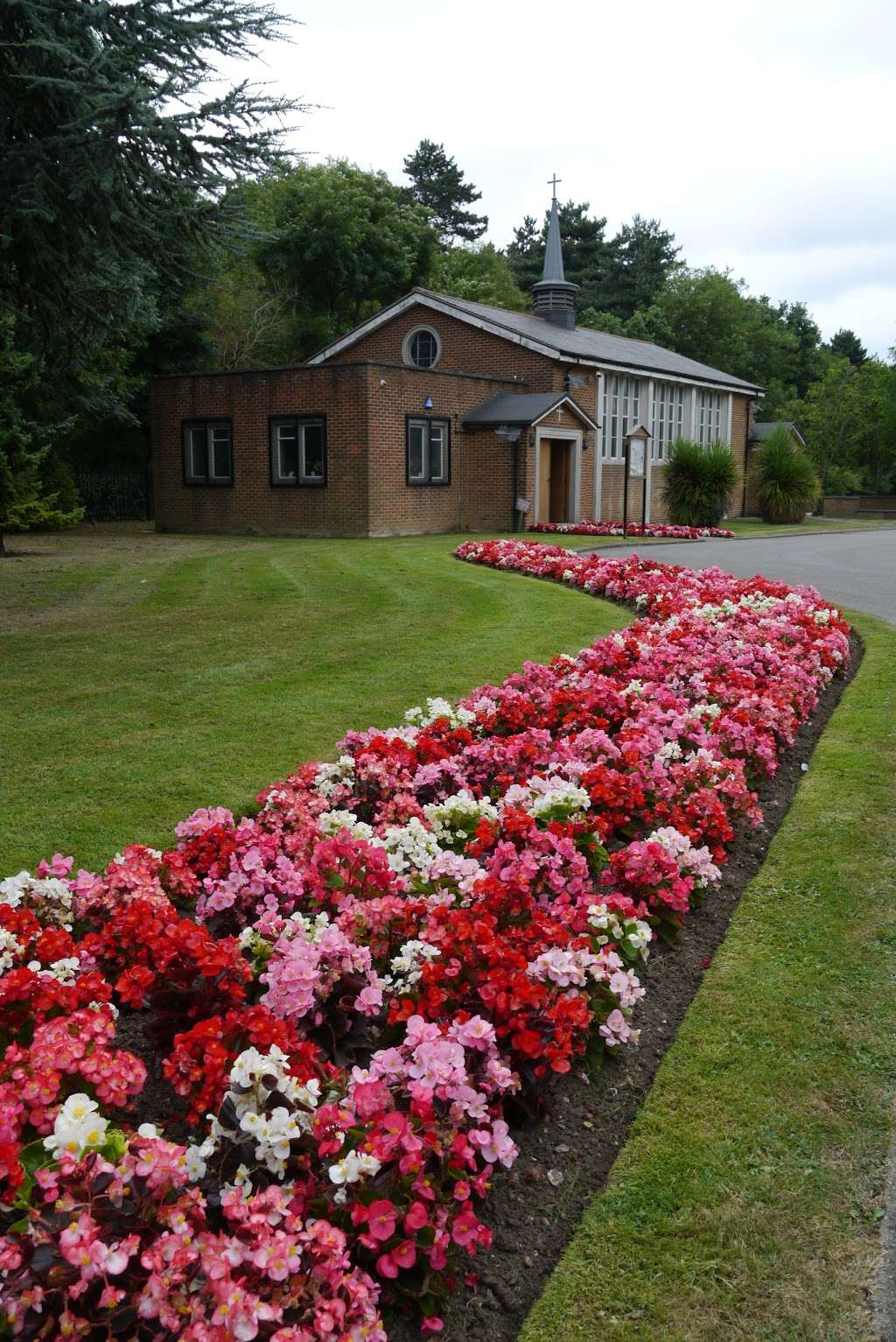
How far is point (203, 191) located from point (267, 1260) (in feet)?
31.0

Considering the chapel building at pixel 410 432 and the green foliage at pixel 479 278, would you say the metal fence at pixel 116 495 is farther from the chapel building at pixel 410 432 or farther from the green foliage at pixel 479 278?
the green foliage at pixel 479 278

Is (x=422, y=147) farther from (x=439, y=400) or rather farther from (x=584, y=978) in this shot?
(x=584, y=978)

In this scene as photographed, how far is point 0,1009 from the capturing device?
2699 millimetres

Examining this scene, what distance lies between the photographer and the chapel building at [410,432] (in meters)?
23.9

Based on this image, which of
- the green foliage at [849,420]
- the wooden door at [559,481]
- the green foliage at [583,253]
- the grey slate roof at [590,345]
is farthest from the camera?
the green foliage at [583,253]

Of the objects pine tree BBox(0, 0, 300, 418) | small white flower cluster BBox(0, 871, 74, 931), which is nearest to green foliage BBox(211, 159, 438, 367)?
pine tree BBox(0, 0, 300, 418)

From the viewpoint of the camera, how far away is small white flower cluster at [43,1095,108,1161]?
2.09 m

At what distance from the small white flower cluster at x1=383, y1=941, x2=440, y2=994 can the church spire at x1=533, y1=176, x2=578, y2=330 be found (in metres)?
33.6

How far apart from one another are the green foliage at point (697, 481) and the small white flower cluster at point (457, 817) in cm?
2543

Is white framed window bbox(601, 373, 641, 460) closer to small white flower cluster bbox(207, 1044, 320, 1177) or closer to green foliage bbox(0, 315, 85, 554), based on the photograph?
green foliage bbox(0, 315, 85, 554)

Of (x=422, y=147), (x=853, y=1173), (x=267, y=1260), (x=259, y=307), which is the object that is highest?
(x=422, y=147)

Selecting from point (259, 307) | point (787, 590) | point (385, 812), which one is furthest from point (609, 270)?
point (385, 812)

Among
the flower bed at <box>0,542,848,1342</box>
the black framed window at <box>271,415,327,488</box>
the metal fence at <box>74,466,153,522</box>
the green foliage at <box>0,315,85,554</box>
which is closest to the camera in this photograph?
the flower bed at <box>0,542,848,1342</box>

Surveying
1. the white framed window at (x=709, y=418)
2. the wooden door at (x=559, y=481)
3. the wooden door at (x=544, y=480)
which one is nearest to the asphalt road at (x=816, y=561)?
the wooden door at (x=544, y=480)
